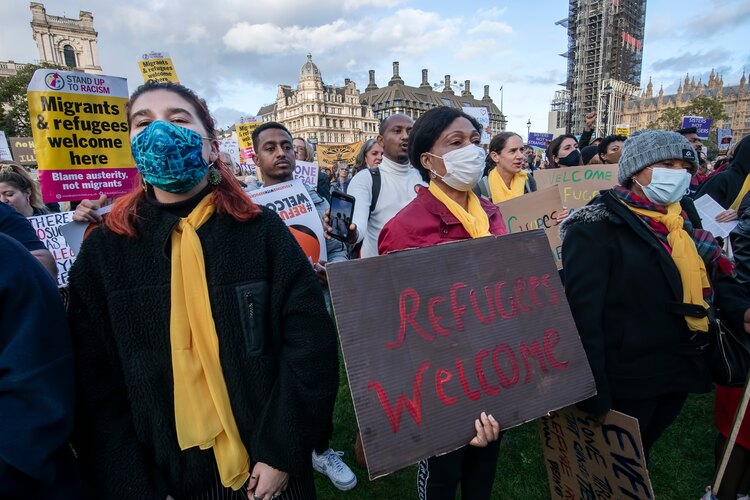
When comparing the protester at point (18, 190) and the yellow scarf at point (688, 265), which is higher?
the protester at point (18, 190)

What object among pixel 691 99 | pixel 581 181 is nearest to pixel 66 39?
pixel 581 181

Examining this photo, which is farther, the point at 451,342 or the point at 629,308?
the point at 629,308

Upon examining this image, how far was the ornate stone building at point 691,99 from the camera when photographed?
81.2 meters

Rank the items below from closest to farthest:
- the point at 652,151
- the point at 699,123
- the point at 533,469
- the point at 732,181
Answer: the point at 652,151, the point at 533,469, the point at 732,181, the point at 699,123

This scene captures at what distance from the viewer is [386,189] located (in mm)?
3303

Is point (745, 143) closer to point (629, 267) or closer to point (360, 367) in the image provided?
point (629, 267)

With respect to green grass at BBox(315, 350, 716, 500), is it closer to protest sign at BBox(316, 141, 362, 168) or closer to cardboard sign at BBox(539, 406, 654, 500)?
cardboard sign at BBox(539, 406, 654, 500)

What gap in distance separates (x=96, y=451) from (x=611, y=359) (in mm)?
2275

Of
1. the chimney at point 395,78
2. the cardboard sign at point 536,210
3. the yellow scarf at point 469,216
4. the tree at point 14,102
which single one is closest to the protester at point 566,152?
the cardboard sign at point 536,210

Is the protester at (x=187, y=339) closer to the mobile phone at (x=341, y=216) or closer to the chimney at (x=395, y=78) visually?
the mobile phone at (x=341, y=216)

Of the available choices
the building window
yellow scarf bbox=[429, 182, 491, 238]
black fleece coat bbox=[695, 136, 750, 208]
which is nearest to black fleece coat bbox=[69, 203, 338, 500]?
yellow scarf bbox=[429, 182, 491, 238]

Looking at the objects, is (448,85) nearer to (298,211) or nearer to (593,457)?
(298,211)

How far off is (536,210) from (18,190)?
4884 mm

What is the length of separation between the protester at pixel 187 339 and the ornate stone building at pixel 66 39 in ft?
273
